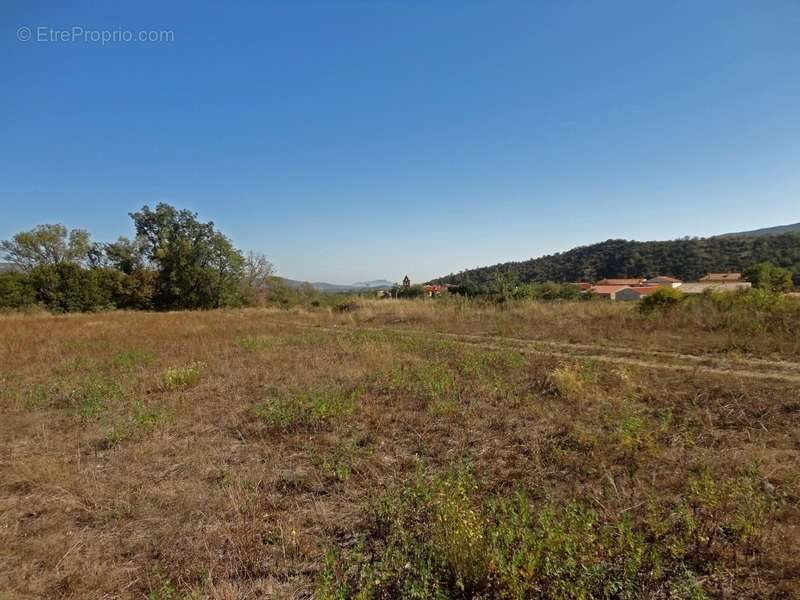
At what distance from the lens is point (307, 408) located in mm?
5453

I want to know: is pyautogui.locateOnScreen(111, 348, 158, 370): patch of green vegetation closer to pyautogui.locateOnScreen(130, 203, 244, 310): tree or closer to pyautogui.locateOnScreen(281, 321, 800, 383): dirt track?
pyautogui.locateOnScreen(281, 321, 800, 383): dirt track

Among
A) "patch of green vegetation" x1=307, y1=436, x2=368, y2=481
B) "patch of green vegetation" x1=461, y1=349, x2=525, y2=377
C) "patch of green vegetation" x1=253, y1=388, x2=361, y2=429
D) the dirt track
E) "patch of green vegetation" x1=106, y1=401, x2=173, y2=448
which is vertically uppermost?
"patch of green vegetation" x1=106, y1=401, x2=173, y2=448

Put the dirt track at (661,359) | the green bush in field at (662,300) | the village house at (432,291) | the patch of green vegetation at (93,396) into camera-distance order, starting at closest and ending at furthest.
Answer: the patch of green vegetation at (93,396) → the dirt track at (661,359) → the green bush in field at (662,300) → the village house at (432,291)

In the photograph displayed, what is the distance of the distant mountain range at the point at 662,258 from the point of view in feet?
168

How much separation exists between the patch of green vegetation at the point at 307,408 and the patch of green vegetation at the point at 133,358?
16.4 feet

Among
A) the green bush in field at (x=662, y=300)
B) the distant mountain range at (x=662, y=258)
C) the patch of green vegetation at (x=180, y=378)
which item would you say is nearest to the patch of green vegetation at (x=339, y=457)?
the patch of green vegetation at (x=180, y=378)

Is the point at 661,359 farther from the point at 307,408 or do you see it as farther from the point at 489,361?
the point at 307,408

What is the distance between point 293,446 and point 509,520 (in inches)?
109

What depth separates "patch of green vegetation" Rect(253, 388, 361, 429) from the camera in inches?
201

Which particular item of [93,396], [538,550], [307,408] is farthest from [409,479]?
[93,396]

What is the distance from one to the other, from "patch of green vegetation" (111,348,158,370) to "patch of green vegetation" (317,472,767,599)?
27.7 ft

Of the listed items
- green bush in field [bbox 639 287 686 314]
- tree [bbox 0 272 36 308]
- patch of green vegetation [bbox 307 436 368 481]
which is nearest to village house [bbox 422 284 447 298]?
green bush in field [bbox 639 287 686 314]

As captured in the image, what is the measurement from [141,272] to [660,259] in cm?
7846

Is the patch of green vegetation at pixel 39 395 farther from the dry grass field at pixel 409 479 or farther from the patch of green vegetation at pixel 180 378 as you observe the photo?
the patch of green vegetation at pixel 180 378
